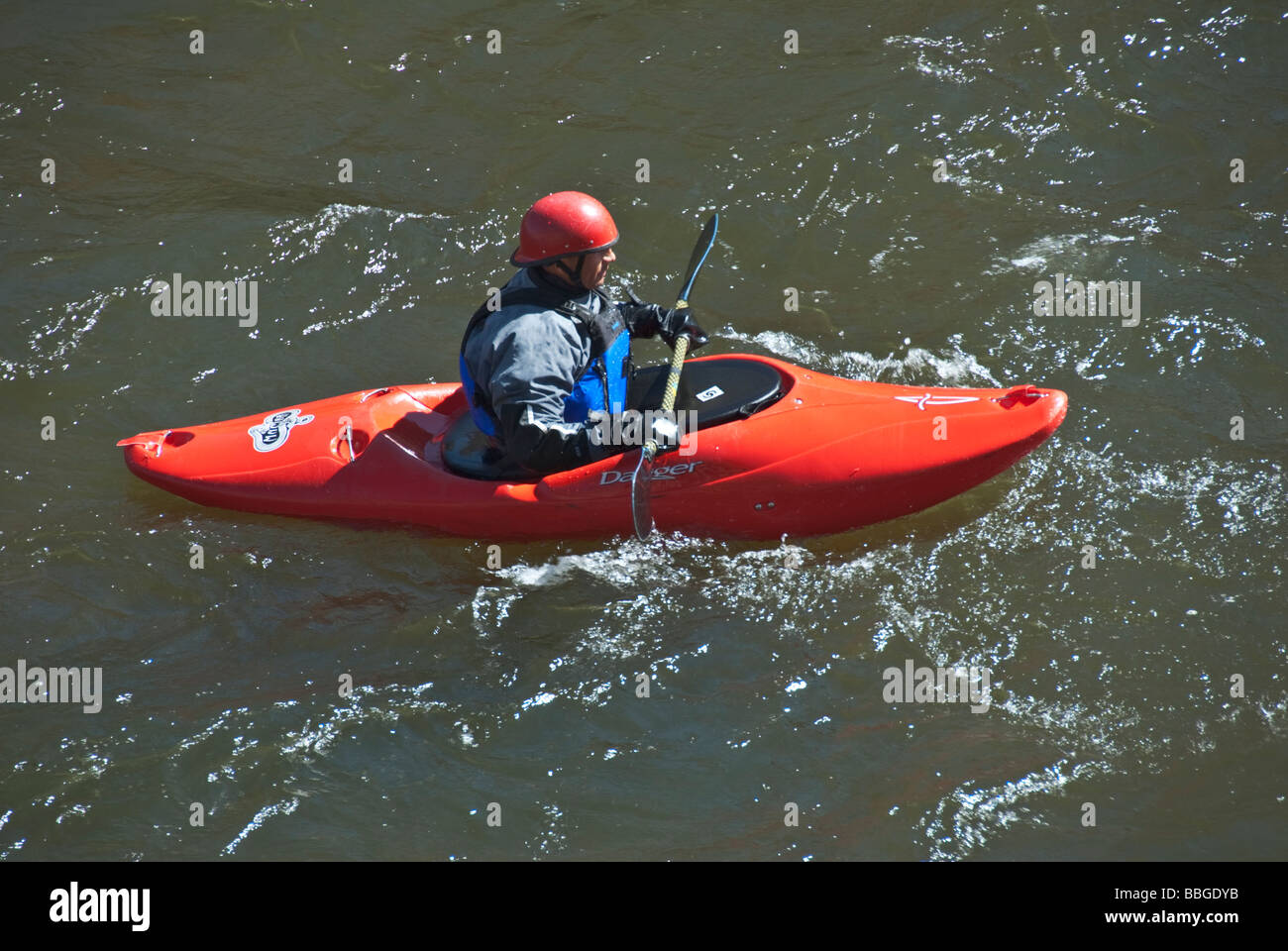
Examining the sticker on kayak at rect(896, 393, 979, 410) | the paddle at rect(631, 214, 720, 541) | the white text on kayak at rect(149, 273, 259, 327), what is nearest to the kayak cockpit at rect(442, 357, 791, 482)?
the paddle at rect(631, 214, 720, 541)

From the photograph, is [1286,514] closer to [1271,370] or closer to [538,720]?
[1271,370]

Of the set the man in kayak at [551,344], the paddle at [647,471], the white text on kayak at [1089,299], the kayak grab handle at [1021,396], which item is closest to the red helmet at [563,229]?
the man in kayak at [551,344]

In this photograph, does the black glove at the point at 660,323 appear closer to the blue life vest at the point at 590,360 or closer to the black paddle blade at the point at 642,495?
the blue life vest at the point at 590,360

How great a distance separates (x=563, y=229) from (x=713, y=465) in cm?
108

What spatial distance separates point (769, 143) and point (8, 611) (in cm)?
480

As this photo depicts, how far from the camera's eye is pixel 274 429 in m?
5.02

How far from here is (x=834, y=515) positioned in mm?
4727

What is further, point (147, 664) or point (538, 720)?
point (147, 664)

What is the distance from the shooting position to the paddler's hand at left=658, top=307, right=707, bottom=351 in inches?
Result: 194

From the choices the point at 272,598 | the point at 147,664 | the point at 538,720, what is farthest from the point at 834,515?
the point at 147,664

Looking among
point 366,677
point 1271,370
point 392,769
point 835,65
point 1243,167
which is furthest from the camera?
point 835,65

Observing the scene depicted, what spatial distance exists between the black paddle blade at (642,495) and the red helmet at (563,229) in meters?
0.78

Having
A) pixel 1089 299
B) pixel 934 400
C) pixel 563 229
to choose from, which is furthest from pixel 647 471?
pixel 1089 299

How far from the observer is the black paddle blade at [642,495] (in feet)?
14.4
